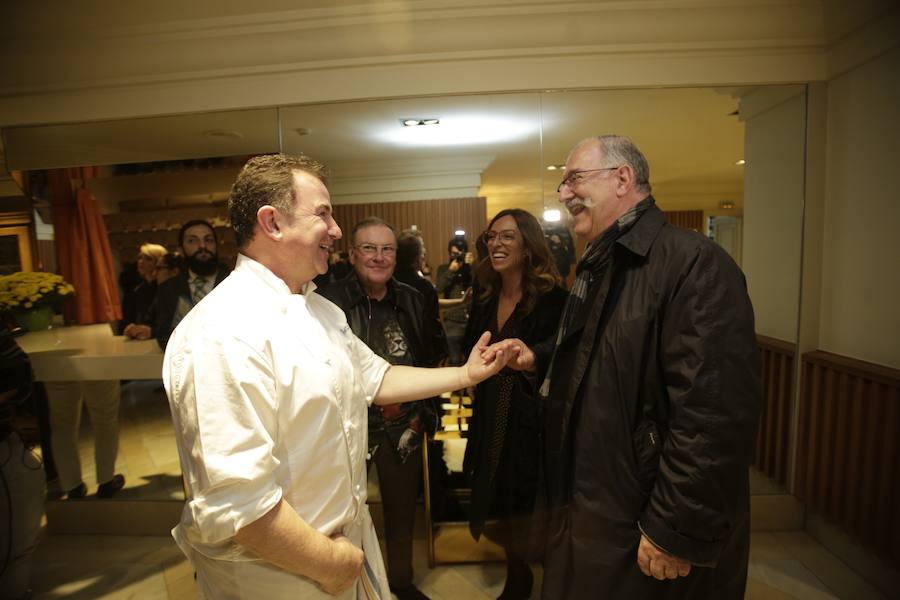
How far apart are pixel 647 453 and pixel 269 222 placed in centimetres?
108

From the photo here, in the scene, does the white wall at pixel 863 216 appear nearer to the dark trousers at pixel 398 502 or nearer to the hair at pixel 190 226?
the dark trousers at pixel 398 502

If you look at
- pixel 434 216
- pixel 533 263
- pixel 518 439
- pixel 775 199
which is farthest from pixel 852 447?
pixel 434 216

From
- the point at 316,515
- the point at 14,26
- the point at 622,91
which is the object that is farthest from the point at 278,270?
the point at 14,26

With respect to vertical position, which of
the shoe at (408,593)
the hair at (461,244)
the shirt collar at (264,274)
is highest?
the hair at (461,244)

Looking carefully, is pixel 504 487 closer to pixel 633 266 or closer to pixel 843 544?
pixel 633 266

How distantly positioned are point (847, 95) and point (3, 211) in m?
4.51

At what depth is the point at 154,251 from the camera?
2529 millimetres

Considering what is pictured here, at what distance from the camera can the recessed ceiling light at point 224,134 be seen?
96.4 inches

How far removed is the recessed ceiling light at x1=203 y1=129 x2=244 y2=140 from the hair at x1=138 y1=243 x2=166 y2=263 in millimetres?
686

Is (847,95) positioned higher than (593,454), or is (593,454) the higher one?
(847,95)

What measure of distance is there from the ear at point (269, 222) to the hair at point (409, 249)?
1261 mm

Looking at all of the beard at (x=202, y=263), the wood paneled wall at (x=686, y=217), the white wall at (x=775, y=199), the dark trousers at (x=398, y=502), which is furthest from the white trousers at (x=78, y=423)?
the white wall at (x=775, y=199)

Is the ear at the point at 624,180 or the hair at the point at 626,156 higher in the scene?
the hair at the point at 626,156

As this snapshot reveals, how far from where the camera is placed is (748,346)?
42.1 inches
